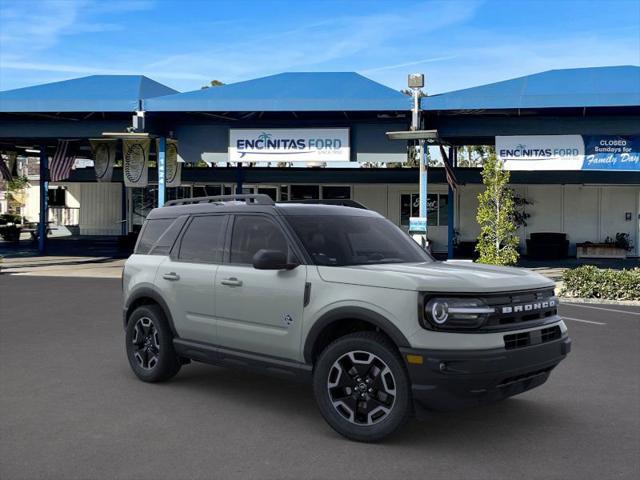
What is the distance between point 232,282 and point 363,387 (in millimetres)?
1643

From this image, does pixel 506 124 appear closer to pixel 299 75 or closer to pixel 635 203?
pixel 299 75

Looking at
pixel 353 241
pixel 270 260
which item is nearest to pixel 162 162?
pixel 353 241

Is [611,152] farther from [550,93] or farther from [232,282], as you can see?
[232,282]

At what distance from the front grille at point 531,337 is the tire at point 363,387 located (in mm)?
796

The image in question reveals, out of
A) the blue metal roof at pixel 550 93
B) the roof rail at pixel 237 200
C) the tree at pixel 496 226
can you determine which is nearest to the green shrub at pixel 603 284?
the tree at pixel 496 226

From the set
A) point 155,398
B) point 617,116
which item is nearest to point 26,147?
point 617,116

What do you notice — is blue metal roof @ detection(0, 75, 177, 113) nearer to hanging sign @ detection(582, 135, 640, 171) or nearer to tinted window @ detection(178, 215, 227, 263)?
hanging sign @ detection(582, 135, 640, 171)

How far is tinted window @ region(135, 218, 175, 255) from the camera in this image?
22.7 feet

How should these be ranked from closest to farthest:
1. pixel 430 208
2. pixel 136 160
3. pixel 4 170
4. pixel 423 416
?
pixel 423 416
pixel 136 160
pixel 4 170
pixel 430 208

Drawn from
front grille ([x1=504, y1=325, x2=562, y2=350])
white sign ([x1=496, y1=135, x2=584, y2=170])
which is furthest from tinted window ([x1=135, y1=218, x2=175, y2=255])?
white sign ([x1=496, y1=135, x2=584, y2=170])

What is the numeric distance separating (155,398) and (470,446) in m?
2.96

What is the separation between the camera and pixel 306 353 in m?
5.12

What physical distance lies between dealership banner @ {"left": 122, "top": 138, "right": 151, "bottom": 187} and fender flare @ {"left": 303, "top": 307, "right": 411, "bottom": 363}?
1903cm

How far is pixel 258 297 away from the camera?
5.50 meters
